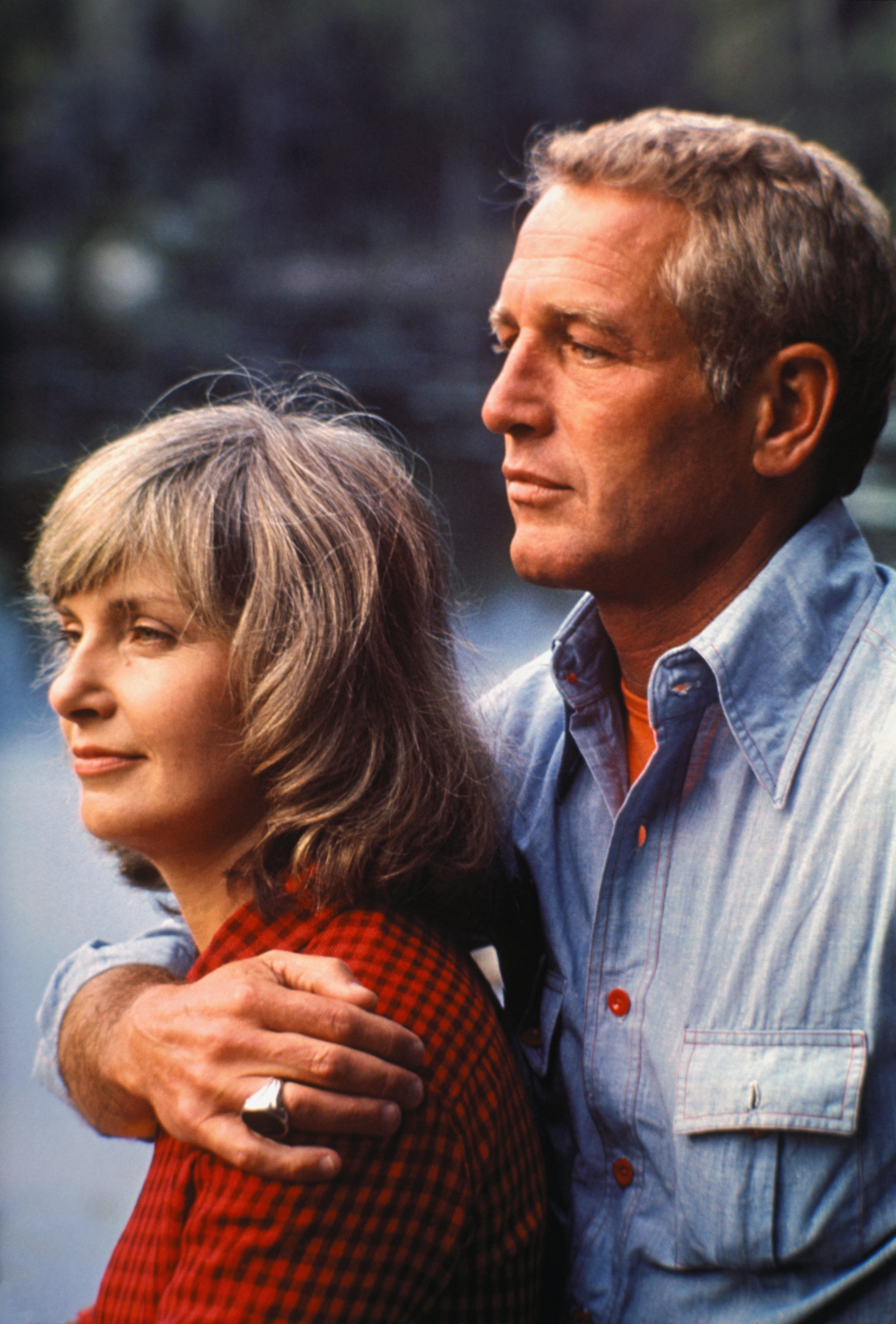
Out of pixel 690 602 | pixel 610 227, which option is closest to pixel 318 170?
pixel 610 227

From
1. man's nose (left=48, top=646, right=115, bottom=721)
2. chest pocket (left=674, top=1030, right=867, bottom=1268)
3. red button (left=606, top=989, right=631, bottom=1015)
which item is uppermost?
man's nose (left=48, top=646, right=115, bottom=721)

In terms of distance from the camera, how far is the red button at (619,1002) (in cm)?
117

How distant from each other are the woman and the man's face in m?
0.20

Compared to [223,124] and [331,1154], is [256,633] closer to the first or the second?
[331,1154]

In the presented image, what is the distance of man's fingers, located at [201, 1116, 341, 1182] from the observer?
2.68 feet

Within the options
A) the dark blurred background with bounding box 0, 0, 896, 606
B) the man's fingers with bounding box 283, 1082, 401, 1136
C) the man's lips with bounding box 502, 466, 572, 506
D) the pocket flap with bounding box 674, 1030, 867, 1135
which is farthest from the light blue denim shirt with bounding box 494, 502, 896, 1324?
the dark blurred background with bounding box 0, 0, 896, 606

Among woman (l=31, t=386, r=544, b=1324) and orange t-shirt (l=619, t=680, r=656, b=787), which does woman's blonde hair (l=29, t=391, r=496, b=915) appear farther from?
orange t-shirt (l=619, t=680, r=656, b=787)

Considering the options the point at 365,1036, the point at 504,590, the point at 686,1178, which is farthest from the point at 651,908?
the point at 504,590

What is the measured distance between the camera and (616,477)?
1.26 metres

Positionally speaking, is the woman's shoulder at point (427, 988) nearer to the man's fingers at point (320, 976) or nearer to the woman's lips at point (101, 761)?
the man's fingers at point (320, 976)

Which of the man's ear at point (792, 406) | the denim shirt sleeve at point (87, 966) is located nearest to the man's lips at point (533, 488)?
the man's ear at point (792, 406)

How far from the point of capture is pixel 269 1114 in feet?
2.77

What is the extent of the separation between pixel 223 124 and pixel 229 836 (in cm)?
205

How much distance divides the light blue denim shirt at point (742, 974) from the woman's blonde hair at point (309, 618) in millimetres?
222
